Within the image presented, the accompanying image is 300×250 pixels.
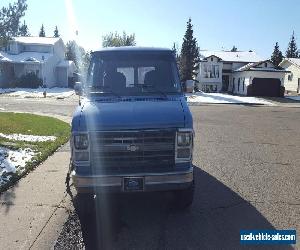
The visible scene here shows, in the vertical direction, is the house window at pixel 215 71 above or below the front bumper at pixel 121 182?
above

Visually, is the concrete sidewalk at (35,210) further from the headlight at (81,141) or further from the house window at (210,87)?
the house window at (210,87)

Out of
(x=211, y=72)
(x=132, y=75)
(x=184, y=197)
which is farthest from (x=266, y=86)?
(x=184, y=197)

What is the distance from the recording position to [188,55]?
196 feet

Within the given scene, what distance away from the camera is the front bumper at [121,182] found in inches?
222

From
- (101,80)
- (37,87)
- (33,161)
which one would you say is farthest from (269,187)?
(37,87)

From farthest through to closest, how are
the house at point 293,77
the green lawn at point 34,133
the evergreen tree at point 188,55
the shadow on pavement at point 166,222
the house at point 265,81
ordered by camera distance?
the house at point 293,77 < the evergreen tree at point 188,55 < the house at point 265,81 < the green lawn at point 34,133 < the shadow on pavement at point 166,222

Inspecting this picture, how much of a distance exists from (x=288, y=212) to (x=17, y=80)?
4898cm

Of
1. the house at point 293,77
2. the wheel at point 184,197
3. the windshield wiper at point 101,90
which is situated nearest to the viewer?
the wheel at point 184,197

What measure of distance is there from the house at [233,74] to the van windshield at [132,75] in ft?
158

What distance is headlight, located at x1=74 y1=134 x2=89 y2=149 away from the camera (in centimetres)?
570

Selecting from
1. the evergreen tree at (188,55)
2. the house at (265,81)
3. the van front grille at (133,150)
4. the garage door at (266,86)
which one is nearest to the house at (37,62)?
the evergreen tree at (188,55)

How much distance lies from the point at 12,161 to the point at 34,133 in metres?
4.41

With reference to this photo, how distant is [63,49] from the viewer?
209ft

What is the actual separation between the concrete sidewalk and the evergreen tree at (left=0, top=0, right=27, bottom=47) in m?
5.51
